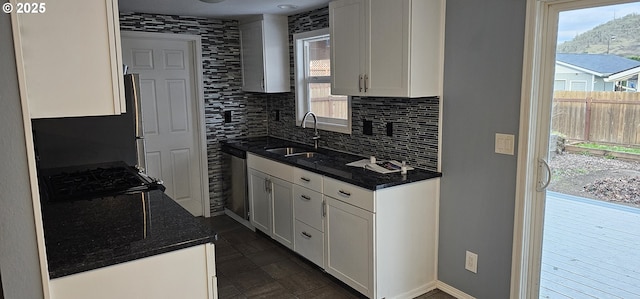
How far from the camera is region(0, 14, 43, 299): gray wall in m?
1.19

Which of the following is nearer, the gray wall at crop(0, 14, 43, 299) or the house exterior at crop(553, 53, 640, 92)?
the gray wall at crop(0, 14, 43, 299)

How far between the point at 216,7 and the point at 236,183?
1735mm

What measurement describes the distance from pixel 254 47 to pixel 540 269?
3.31 m

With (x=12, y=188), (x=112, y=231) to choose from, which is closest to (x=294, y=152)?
(x=112, y=231)

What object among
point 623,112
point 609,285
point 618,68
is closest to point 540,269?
point 609,285

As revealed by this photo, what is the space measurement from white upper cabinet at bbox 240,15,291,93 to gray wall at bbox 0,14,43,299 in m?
3.32

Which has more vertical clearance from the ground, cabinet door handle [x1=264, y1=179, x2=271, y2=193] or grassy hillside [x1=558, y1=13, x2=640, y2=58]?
grassy hillside [x1=558, y1=13, x2=640, y2=58]

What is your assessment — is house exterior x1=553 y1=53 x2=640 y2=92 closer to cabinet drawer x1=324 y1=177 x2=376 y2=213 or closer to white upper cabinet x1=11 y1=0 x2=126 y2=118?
cabinet drawer x1=324 y1=177 x2=376 y2=213

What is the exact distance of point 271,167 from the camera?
3.83 m

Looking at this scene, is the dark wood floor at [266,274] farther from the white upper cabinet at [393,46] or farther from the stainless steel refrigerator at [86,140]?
the white upper cabinet at [393,46]

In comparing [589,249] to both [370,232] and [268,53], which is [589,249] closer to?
[370,232]

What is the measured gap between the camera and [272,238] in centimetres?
400

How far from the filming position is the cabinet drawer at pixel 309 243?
3.28m
